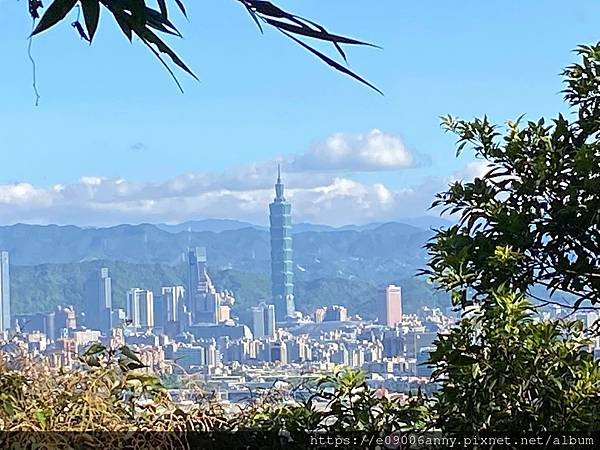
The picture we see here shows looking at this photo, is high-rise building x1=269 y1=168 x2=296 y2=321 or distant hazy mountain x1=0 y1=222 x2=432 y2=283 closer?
high-rise building x1=269 y1=168 x2=296 y2=321

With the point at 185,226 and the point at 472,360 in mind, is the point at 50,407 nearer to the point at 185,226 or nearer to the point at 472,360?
the point at 472,360

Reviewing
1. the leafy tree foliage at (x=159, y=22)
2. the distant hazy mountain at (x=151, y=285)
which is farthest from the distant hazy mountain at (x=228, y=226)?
the leafy tree foliage at (x=159, y=22)

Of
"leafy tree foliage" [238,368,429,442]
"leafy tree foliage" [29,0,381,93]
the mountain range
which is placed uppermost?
"leafy tree foliage" [29,0,381,93]

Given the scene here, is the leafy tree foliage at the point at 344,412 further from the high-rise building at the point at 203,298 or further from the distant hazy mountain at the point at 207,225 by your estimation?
the distant hazy mountain at the point at 207,225

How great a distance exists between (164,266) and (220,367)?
0.74 meters

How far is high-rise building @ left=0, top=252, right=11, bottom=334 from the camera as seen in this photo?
1.95m

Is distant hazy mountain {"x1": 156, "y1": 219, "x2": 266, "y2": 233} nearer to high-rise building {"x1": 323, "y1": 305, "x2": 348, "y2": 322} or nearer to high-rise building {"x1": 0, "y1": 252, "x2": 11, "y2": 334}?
high-rise building {"x1": 323, "y1": 305, "x2": 348, "y2": 322}

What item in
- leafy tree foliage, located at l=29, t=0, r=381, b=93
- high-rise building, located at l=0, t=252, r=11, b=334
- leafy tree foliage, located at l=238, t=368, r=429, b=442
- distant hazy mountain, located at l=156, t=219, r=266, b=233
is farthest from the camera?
distant hazy mountain, located at l=156, t=219, r=266, b=233

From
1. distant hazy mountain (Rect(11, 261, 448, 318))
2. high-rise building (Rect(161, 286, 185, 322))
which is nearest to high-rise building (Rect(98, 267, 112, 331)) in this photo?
distant hazy mountain (Rect(11, 261, 448, 318))

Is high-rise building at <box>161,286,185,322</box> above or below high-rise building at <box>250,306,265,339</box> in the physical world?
above

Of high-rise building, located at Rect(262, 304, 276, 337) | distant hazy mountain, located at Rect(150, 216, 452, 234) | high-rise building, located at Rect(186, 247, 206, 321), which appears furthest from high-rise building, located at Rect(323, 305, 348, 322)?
high-rise building, located at Rect(186, 247, 206, 321)

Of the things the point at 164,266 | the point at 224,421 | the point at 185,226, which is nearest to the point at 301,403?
the point at 224,421

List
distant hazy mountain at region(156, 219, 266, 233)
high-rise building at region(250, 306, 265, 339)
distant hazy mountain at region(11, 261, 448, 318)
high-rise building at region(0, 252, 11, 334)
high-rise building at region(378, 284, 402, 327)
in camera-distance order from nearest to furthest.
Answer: high-rise building at region(0, 252, 11, 334)
high-rise building at region(378, 284, 402, 327)
high-rise building at region(250, 306, 265, 339)
distant hazy mountain at region(11, 261, 448, 318)
distant hazy mountain at region(156, 219, 266, 233)

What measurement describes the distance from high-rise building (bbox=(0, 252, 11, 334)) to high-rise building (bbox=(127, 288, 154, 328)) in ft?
0.93
